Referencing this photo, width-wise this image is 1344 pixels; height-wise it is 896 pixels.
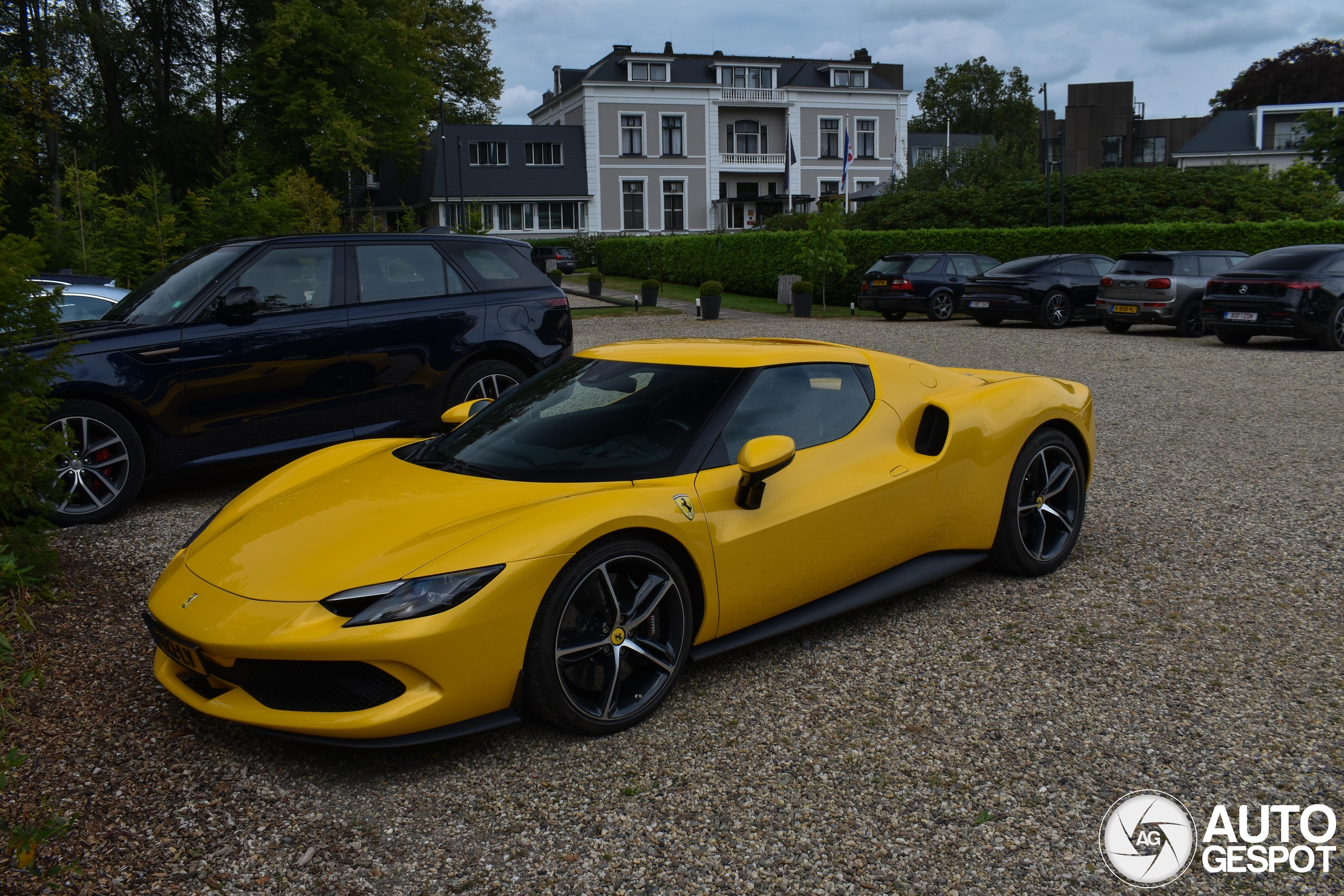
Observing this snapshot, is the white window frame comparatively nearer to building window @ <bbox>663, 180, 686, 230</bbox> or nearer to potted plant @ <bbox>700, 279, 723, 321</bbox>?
building window @ <bbox>663, 180, 686, 230</bbox>

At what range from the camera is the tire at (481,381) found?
7.41 m

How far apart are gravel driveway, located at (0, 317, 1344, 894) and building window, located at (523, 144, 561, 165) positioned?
5563 centimetres

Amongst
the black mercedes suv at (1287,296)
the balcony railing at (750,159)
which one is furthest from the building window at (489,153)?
the black mercedes suv at (1287,296)

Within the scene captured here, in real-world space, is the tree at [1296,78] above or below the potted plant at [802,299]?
above

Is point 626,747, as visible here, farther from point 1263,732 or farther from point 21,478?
point 21,478

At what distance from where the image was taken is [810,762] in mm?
3193

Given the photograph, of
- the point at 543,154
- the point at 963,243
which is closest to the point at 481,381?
the point at 963,243

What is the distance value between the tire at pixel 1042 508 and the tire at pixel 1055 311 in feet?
51.1

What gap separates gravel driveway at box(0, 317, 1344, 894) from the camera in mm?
2656

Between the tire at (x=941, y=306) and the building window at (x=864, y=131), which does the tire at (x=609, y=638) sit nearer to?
the tire at (x=941, y=306)

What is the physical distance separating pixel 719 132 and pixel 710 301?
43011 mm

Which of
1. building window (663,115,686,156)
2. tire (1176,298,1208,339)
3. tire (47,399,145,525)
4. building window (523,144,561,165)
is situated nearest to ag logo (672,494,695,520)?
tire (47,399,145,525)

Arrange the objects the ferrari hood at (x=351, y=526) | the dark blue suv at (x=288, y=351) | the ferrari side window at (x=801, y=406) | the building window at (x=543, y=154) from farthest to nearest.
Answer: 1. the building window at (x=543, y=154)
2. the dark blue suv at (x=288, y=351)
3. the ferrari side window at (x=801, y=406)
4. the ferrari hood at (x=351, y=526)

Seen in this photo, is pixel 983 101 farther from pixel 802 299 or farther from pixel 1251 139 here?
pixel 802 299
